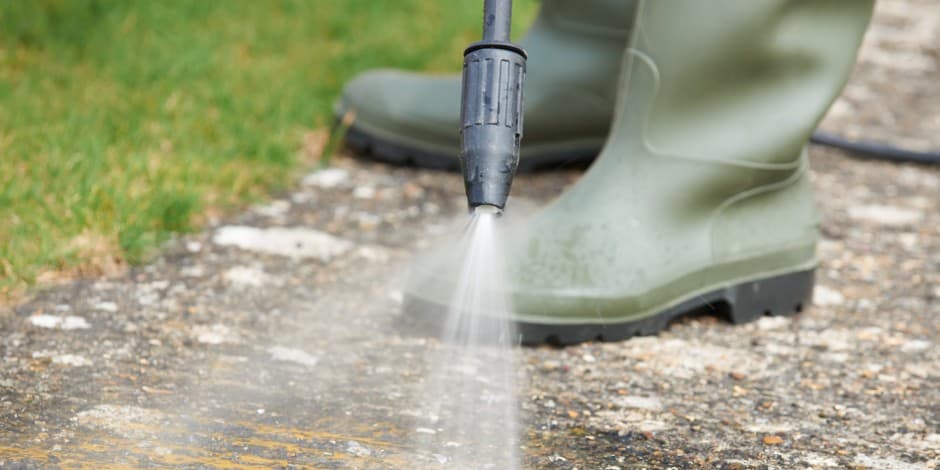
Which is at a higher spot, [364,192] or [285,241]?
[364,192]

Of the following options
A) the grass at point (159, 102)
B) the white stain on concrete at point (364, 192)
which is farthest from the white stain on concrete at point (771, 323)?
the grass at point (159, 102)

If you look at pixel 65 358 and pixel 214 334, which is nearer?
pixel 65 358

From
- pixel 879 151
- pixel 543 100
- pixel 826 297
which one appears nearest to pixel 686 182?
pixel 826 297

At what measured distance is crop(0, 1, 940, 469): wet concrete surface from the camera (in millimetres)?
1088

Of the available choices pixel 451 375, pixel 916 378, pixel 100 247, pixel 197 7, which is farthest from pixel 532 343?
pixel 197 7

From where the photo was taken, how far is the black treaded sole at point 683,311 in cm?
139

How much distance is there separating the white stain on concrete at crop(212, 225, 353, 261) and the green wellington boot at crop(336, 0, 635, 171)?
15.2 inches

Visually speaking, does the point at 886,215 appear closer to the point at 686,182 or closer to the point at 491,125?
the point at 686,182

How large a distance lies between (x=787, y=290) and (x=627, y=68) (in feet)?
1.21

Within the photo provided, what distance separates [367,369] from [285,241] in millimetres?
423

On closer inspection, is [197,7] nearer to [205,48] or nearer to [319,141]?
[205,48]

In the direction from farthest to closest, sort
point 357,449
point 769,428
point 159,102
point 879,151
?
point 879,151 < point 159,102 < point 769,428 < point 357,449

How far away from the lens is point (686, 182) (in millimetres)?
1441

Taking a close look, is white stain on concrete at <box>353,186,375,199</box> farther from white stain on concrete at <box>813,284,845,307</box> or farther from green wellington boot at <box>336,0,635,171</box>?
white stain on concrete at <box>813,284,845,307</box>
